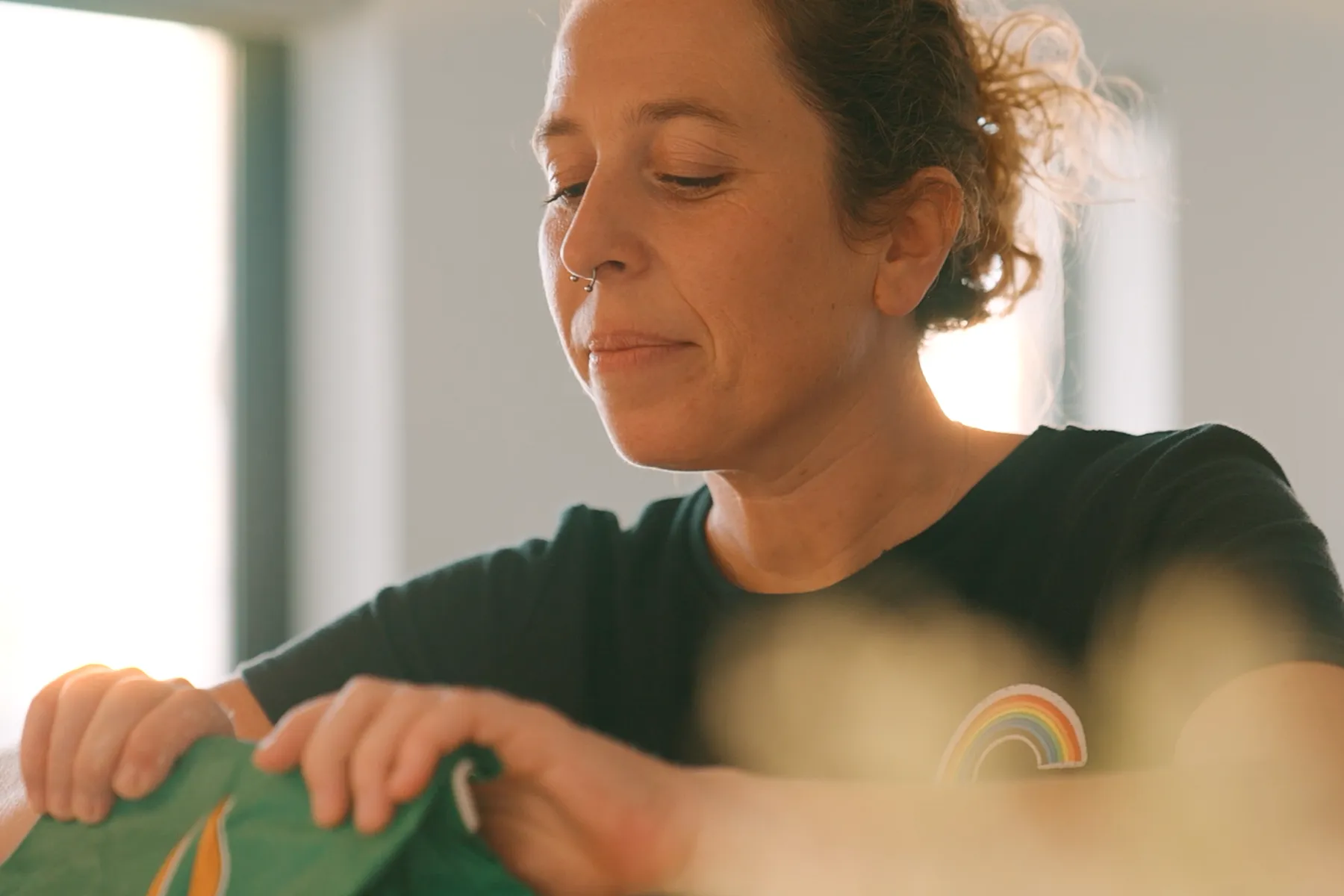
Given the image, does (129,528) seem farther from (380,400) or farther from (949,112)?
(949,112)

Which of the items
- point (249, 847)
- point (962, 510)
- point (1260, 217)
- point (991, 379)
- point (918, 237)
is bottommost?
point (249, 847)

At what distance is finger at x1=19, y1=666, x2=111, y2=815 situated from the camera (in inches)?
29.5

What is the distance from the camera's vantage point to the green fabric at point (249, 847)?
61cm

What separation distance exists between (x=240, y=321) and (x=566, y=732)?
1.97 meters

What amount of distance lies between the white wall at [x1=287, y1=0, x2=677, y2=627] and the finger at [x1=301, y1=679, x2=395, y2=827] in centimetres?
164

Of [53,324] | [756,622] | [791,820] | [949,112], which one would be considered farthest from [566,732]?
[53,324]

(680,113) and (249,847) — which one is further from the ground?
(680,113)

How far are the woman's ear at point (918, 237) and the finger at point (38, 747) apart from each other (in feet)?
2.09

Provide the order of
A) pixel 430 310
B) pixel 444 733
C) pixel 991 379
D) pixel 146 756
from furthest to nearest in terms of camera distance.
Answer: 1. pixel 991 379
2. pixel 430 310
3. pixel 146 756
4. pixel 444 733

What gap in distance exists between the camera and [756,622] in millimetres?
1087

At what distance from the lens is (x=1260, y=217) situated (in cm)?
316

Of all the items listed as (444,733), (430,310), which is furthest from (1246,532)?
(430,310)

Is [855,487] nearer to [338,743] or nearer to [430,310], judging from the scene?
[338,743]

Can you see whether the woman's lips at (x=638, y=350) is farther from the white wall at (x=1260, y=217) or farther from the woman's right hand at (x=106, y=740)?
the white wall at (x=1260, y=217)
